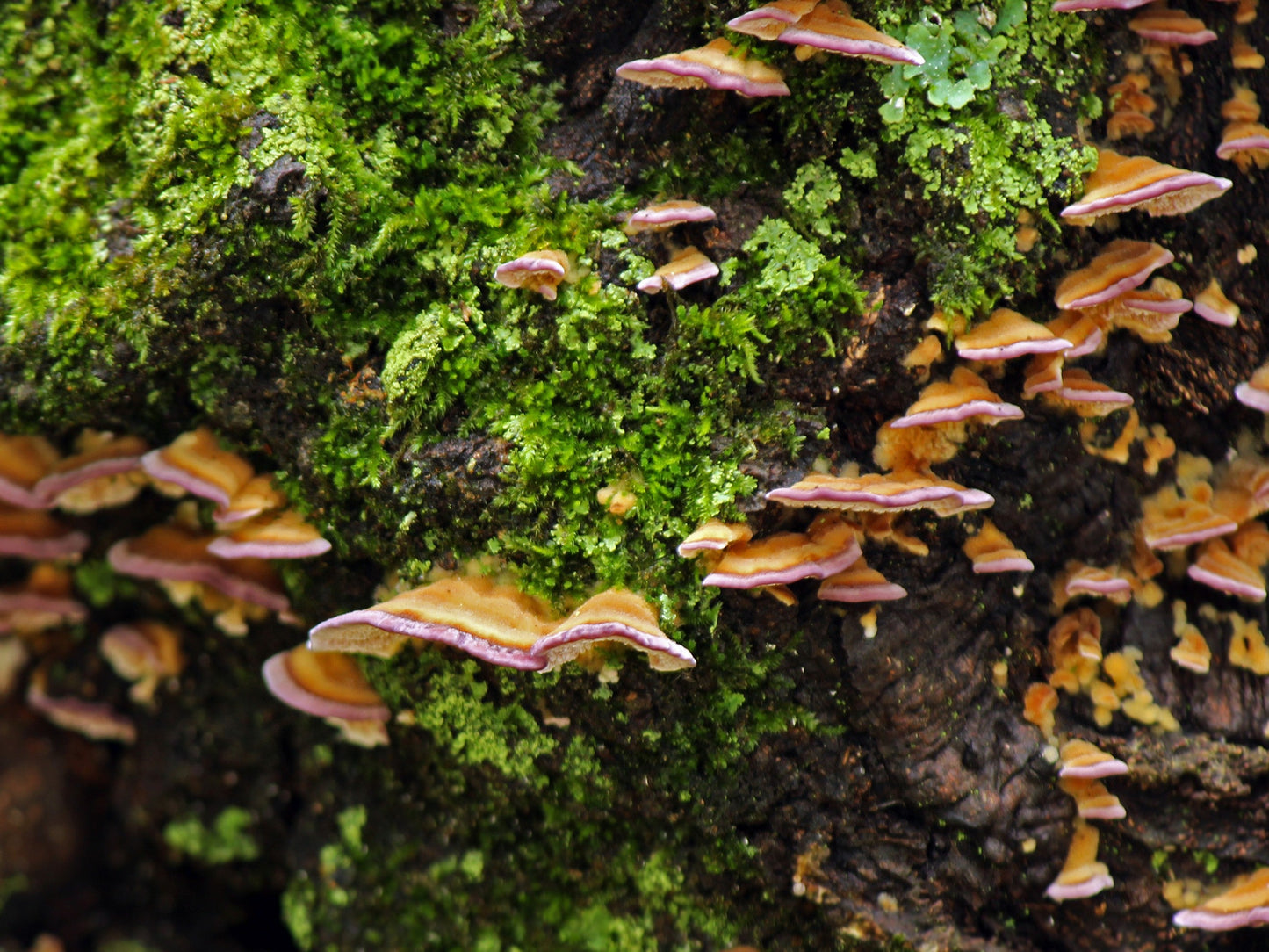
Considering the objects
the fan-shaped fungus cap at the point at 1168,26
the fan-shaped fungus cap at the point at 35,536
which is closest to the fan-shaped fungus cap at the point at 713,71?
the fan-shaped fungus cap at the point at 1168,26

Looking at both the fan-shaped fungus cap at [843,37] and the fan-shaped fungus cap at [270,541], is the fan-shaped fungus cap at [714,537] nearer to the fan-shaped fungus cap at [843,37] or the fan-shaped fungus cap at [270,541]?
the fan-shaped fungus cap at [270,541]

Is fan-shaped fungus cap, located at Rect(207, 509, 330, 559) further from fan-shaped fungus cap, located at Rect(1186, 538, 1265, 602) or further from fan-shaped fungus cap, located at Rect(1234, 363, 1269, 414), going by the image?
fan-shaped fungus cap, located at Rect(1234, 363, 1269, 414)

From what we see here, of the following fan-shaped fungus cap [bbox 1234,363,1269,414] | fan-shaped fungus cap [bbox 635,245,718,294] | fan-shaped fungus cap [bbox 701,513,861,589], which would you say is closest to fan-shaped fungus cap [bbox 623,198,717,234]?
fan-shaped fungus cap [bbox 635,245,718,294]

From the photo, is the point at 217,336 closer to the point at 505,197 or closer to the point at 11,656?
the point at 505,197

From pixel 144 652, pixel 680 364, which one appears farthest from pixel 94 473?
pixel 680 364

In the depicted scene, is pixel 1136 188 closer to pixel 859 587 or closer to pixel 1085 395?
pixel 1085 395
